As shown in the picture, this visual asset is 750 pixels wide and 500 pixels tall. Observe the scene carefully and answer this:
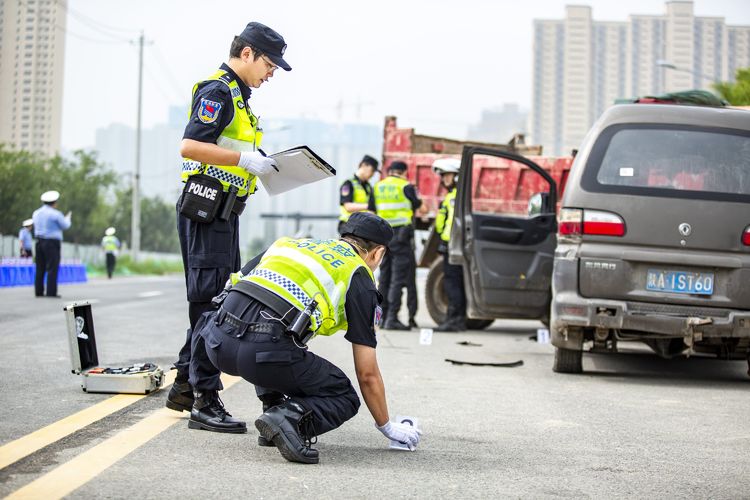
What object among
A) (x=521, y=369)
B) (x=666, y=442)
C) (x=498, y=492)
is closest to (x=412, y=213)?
(x=521, y=369)

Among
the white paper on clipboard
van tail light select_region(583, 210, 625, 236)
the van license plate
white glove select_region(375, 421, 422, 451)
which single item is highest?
the white paper on clipboard

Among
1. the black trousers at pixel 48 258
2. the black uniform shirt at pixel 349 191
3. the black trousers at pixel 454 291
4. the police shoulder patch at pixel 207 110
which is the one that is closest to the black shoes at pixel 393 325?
the black trousers at pixel 454 291

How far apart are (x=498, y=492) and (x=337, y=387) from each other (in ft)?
3.25

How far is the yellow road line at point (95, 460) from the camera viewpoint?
383 centimetres

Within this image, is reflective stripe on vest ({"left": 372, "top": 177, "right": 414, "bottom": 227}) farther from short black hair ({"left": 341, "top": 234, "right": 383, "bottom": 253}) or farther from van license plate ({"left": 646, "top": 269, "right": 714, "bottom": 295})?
short black hair ({"left": 341, "top": 234, "right": 383, "bottom": 253})

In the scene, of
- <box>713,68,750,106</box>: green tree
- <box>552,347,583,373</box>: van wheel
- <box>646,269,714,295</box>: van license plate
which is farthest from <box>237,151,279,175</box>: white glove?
<box>713,68,750,106</box>: green tree

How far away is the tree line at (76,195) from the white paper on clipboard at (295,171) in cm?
4727

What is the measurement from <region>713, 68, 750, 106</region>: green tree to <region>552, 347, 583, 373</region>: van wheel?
20957 mm

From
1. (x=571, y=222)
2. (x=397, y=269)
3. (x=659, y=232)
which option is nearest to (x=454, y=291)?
(x=397, y=269)

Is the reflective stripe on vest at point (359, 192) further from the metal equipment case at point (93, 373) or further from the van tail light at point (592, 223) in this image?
the metal equipment case at point (93, 373)

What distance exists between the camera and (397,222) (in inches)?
533

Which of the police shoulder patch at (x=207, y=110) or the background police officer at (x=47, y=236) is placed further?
the background police officer at (x=47, y=236)

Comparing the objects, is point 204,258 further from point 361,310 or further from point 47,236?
point 47,236

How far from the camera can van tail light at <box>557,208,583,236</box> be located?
8211 mm
